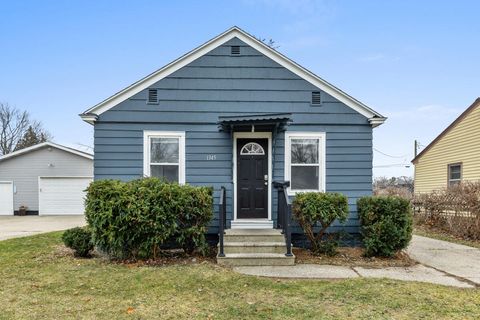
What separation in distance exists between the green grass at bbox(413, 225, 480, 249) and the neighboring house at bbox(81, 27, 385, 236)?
13.3ft

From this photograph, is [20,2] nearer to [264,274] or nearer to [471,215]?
[264,274]

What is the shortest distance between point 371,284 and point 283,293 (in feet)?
4.64

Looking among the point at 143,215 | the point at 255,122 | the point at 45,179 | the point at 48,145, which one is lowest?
the point at 45,179

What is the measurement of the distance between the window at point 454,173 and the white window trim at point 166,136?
13.2 m

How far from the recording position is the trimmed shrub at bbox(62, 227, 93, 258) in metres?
7.21

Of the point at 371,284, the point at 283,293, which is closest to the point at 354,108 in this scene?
the point at 371,284

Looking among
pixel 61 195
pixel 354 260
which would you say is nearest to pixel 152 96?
pixel 354 260

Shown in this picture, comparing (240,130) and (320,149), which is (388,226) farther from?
(240,130)

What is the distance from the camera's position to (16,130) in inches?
1479

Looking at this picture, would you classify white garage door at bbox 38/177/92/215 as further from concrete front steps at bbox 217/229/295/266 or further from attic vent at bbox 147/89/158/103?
concrete front steps at bbox 217/229/295/266

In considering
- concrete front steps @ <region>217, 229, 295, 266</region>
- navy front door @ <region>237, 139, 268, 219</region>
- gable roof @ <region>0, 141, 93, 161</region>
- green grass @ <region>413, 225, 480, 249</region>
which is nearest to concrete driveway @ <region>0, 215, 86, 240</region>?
gable roof @ <region>0, 141, 93, 161</region>

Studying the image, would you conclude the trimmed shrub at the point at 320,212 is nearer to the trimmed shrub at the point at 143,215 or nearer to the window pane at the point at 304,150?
the window pane at the point at 304,150

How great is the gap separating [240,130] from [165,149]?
182cm

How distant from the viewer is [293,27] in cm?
1470
